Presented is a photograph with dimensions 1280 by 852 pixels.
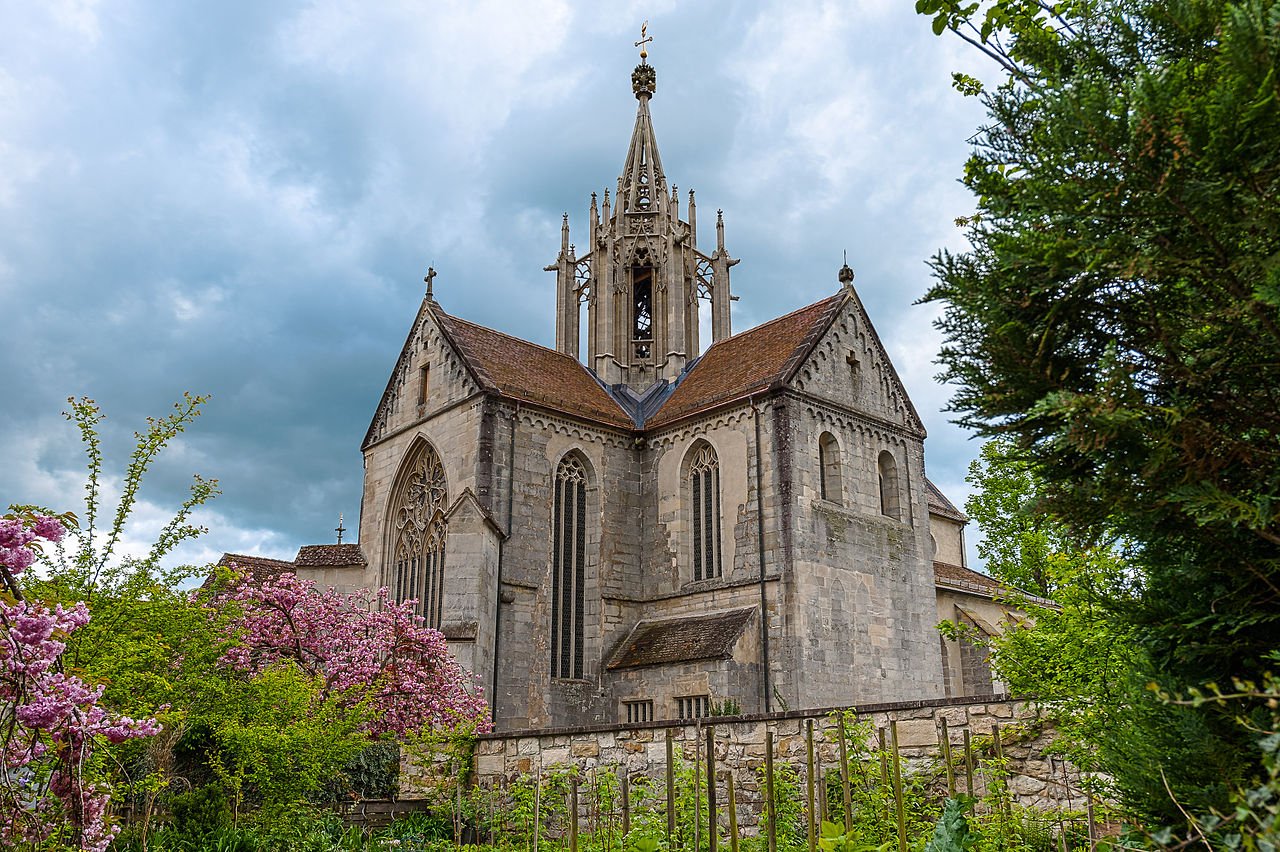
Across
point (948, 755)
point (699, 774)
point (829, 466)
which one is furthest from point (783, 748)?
point (829, 466)

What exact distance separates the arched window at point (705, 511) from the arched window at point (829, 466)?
7.80 ft

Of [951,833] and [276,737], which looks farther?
[276,737]

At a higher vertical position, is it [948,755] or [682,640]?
[682,640]

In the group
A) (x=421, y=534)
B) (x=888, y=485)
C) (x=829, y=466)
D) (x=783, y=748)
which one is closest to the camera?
(x=783, y=748)

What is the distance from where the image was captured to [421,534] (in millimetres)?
25078

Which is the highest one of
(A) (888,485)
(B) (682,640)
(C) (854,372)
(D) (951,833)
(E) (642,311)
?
(E) (642,311)

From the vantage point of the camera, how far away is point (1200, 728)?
4.39m

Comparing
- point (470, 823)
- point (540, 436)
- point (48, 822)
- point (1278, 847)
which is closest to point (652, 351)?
point (540, 436)

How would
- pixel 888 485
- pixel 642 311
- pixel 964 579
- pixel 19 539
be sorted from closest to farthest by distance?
pixel 19 539
pixel 888 485
pixel 964 579
pixel 642 311

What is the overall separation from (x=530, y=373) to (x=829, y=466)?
7.61 metres

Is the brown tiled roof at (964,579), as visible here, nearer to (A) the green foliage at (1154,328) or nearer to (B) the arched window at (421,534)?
(B) the arched window at (421,534)

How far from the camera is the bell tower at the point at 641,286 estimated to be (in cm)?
2947

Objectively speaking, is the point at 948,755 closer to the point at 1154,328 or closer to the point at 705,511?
the point at 1154,328

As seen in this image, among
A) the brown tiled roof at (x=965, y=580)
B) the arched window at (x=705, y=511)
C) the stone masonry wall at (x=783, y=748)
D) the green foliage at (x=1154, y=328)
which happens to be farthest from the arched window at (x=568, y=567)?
the green foliage at (x=1154, y=328)
